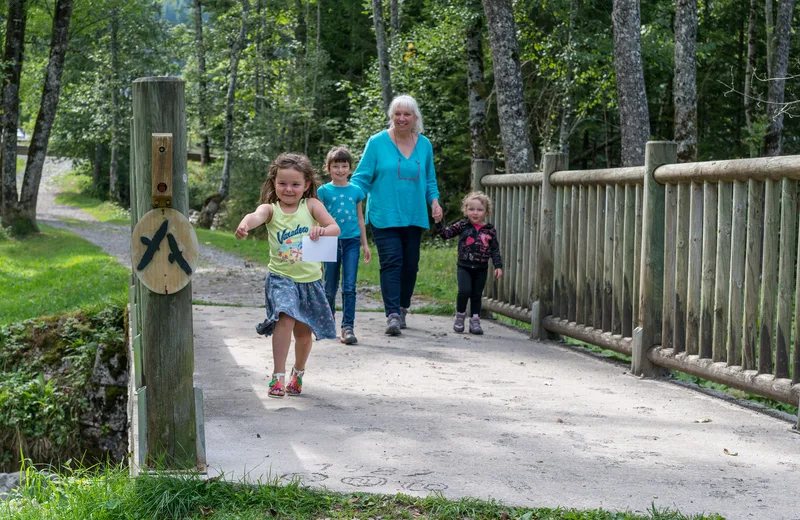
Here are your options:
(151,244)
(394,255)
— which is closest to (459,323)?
(394,255)

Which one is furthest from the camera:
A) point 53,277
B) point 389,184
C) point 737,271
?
point 53,277

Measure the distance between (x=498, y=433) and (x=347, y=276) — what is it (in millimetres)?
3573

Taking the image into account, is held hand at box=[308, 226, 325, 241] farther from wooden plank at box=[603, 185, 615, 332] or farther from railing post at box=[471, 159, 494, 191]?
railing post at box=[471, 159, 494, 191]

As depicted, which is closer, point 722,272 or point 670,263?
point 722,272

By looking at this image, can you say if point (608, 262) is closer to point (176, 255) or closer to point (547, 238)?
point (547, 238)

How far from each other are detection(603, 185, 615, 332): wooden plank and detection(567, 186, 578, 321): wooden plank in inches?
24.0

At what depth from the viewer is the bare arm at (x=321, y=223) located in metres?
5.77

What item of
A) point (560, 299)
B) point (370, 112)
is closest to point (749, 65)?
point (370, 112)

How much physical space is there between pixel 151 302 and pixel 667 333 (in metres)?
3.85

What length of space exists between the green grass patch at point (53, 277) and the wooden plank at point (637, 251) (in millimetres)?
5432

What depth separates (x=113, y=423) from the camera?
8.77m

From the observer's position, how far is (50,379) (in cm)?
906

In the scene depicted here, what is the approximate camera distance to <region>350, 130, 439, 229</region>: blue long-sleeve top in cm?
857

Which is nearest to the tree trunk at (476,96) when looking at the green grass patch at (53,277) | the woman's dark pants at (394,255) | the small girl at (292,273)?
the green grass patch at (53,277)
